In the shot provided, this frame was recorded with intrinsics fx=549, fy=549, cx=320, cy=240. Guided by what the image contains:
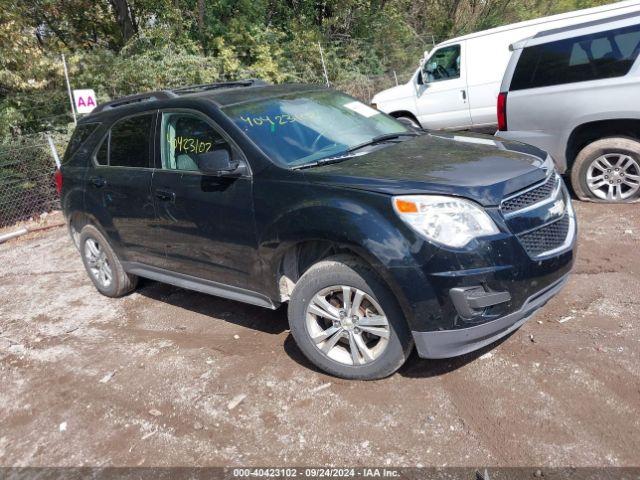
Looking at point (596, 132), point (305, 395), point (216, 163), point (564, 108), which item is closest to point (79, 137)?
point (216, 163)

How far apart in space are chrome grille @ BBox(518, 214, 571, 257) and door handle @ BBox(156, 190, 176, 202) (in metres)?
2.44

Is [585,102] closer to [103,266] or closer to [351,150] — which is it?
[351,150]

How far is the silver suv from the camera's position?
561 centimetres

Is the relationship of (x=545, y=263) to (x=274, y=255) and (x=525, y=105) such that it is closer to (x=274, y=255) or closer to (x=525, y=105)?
(x=274, y=255)

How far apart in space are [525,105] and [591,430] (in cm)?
446

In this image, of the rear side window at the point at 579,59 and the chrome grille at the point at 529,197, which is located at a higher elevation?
the rear side window at the point at 579,59

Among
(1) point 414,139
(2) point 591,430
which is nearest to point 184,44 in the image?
(1) point 414,139

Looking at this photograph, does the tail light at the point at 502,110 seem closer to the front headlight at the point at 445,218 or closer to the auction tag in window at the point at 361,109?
the auction tag in window at the point at 361,109

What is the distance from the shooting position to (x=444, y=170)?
3205 millimetres

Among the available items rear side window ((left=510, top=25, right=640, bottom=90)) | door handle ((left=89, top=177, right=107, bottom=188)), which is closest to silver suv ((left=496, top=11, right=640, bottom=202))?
rear side window ((left=510, top=25, right=640, bottom=90))

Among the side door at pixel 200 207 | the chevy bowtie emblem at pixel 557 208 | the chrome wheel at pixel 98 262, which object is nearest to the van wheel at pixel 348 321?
the side door at pixel 200 207

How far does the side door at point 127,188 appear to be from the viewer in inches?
172

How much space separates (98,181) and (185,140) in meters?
1.18

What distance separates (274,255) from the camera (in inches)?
139
